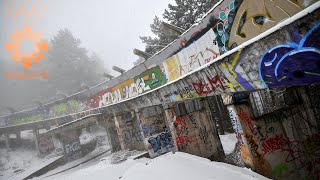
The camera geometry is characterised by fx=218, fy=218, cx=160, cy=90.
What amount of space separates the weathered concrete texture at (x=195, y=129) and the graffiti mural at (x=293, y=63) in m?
7.83

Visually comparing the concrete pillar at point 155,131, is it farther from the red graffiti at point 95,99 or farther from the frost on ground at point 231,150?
the red graffiti at point 95,99

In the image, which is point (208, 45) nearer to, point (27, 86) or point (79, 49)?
point (79, 49)

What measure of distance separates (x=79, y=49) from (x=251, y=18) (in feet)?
181

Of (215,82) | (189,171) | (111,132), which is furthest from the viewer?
(111,132)

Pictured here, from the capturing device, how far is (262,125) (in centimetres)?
881

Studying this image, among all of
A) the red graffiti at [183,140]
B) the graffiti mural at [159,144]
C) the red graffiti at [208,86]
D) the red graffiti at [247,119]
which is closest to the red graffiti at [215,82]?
the red graffiti at [208,86]

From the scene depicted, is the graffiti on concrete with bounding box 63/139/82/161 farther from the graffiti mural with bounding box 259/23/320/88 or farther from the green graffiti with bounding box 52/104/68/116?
the graffiti mural with bounding box 259/23/320/88

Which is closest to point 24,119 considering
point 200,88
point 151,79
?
point 151,79

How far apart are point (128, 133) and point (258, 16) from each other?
1528 centimetres

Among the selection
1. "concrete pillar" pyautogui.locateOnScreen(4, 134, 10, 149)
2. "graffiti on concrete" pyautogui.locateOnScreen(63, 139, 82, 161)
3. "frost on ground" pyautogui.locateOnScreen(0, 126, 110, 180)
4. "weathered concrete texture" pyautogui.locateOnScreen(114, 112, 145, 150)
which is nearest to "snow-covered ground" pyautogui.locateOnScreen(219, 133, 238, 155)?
"weathered concrete texture" pyautogui.locateOnScreen(114, 112, 145, 150)

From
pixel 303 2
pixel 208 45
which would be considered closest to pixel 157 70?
pixel 208 45

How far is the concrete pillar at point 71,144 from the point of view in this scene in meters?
27.6

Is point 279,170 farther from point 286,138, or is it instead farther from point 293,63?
point 293,63

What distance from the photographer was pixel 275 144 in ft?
29.4
